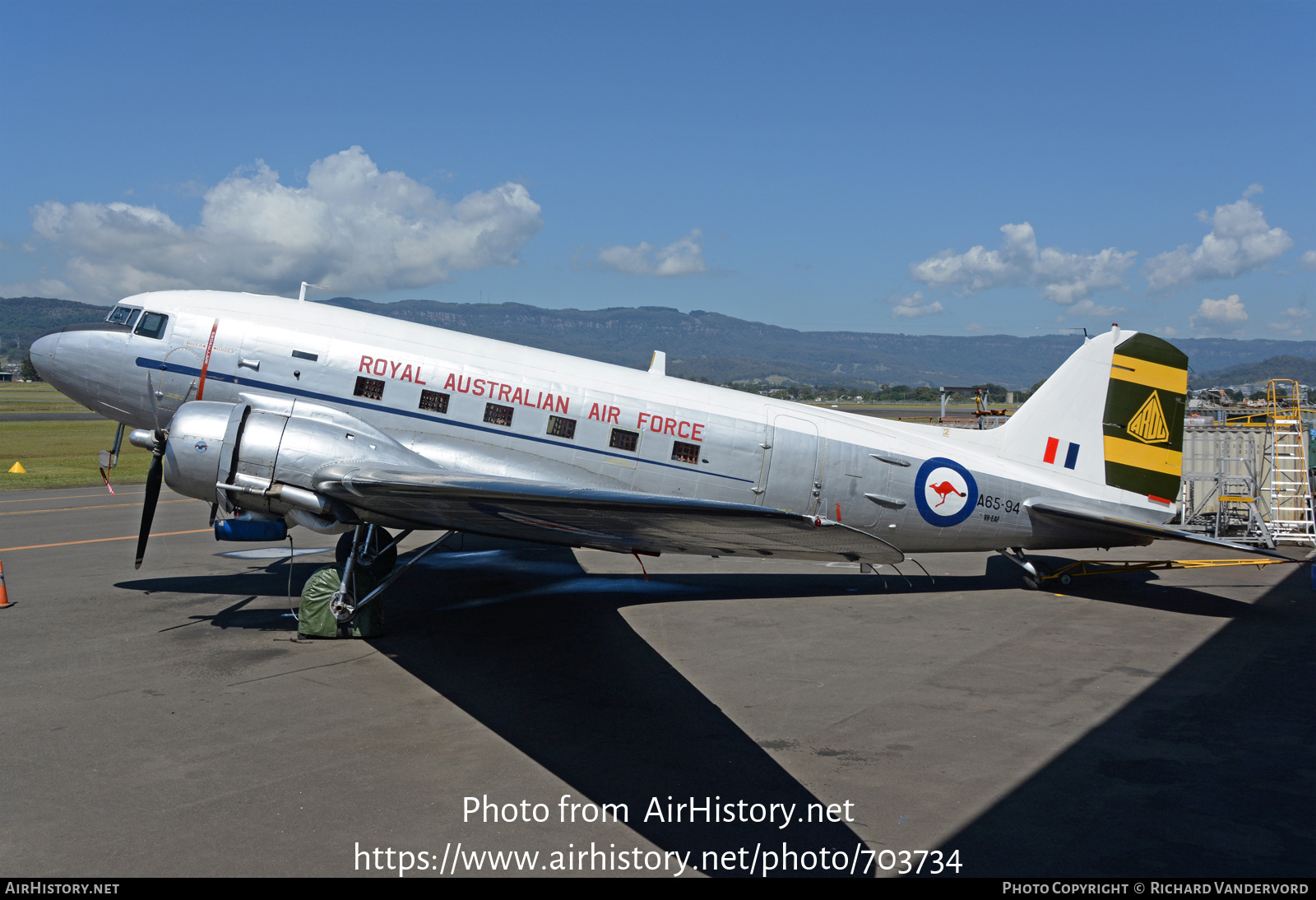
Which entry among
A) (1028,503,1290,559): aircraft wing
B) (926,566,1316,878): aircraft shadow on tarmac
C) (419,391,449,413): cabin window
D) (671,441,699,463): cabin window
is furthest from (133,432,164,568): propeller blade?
(1028,503,1290,559): aircraft wing

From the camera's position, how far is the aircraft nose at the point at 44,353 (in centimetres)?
1148

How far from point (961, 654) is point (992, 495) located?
333 centimetres

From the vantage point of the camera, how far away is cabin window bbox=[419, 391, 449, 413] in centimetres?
1114

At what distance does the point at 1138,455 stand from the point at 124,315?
1602 centimetres

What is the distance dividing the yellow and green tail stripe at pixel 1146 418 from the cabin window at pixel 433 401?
10682 mm

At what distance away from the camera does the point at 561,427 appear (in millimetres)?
11398

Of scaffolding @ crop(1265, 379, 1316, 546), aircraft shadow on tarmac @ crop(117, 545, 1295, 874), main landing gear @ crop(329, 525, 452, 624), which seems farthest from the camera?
scaffolding @ crop(1265, 379, 1316, 546)

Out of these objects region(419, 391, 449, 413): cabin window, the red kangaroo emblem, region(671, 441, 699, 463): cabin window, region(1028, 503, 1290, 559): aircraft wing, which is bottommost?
region(1028, 503, 1290, 559): aircraft wing

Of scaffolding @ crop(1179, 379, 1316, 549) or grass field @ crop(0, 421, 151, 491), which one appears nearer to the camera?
scaffolding @ crop(1179, 379, 1316, 549)

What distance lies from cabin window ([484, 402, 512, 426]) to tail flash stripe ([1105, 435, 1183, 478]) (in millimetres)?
9846

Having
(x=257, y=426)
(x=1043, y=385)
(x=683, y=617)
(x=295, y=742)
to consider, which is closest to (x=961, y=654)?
(x=683, y=617)

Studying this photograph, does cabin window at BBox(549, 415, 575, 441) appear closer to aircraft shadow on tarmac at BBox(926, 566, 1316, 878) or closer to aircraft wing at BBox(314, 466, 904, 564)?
aircraft wing at BBox(314, 466, 904, 564)

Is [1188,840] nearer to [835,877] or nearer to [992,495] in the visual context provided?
[835,877]

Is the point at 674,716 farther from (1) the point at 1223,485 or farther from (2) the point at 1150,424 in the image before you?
(1) the point at 1223,485
